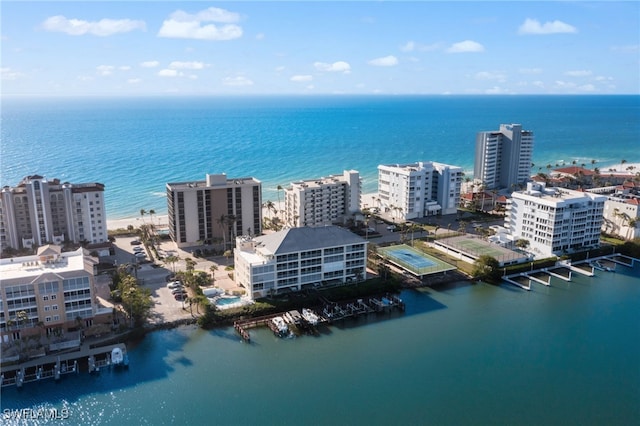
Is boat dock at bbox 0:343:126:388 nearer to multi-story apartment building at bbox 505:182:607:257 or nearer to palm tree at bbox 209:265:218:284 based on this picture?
palm tree at bbox 209:265:218:284

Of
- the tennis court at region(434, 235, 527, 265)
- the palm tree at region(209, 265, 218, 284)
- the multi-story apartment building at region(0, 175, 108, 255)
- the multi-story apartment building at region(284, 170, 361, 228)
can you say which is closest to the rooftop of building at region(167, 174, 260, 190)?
the multi-story apartment building at region(284, 170, 361, 228)

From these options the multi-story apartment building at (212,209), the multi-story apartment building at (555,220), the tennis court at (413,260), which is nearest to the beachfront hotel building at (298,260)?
the tennis court at (413,260)

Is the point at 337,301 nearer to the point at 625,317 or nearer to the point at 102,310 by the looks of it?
the point at 102,310

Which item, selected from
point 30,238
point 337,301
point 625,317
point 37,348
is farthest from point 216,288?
point 625,317

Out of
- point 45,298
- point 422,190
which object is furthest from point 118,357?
point 422,190

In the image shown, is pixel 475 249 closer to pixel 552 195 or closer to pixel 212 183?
pixel 552 195

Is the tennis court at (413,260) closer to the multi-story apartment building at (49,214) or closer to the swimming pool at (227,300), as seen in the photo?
the swimming pool at (227,300)
